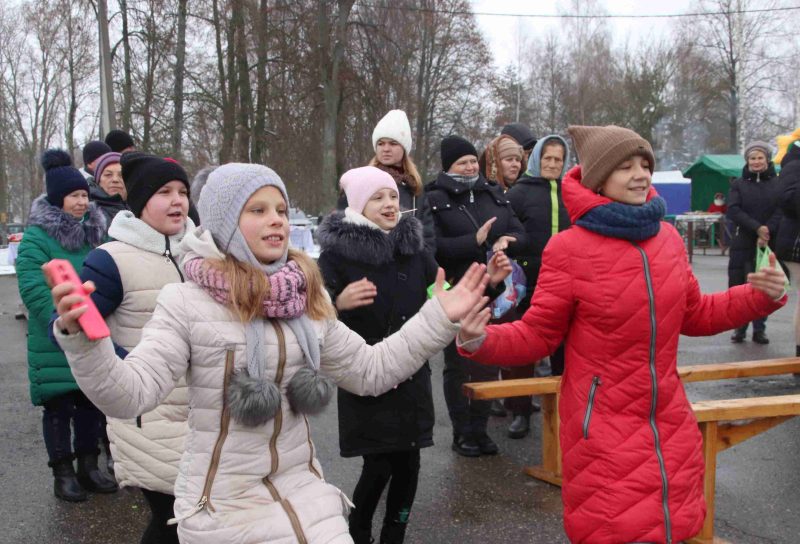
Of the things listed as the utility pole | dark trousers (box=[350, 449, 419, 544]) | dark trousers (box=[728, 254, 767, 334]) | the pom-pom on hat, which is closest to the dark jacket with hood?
dark trousers (box=[350, 449, 419, 544])

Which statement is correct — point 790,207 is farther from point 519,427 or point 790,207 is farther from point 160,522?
point 160,522

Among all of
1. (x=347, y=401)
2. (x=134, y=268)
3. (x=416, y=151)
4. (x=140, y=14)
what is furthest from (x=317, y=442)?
(x=416, y=151)

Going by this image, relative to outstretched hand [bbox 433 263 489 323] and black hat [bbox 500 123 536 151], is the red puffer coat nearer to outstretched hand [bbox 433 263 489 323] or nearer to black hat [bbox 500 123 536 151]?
outstretched hand [bbox 433 263 489 323]

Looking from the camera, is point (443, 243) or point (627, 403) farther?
point (443, 243)

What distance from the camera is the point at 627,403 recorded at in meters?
2.69

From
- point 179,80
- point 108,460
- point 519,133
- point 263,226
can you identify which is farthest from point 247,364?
point 179,80

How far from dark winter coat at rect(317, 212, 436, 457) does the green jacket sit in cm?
168

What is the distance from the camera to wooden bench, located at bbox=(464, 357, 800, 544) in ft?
12.6

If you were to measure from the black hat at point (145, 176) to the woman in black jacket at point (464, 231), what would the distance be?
83.7 inches

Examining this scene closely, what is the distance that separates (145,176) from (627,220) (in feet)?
6.62

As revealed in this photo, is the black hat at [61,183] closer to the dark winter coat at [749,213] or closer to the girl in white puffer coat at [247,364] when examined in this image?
the girl in white puffer coat at [247,364]

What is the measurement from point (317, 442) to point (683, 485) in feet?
11.3

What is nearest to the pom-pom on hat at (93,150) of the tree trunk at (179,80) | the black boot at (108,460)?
the black boot at (108,460)

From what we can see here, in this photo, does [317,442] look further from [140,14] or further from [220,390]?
[140,14]
